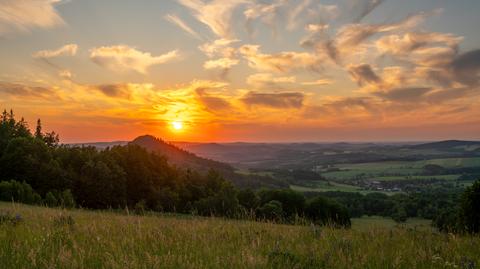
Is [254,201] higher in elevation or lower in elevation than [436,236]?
lower

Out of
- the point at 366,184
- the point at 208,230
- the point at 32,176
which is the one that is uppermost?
the point at 208,230

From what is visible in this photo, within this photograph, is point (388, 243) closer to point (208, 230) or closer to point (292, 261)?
point (292, 261)

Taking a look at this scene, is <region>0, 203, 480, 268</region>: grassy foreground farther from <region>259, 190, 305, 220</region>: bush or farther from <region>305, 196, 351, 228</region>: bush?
<region>259, 190, 305, 220</region>: bush

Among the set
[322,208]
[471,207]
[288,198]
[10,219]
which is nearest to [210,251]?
[10,219]

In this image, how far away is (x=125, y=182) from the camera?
291 ft

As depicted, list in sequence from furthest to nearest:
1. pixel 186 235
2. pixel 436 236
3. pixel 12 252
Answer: pixel 436 236 → pixel 186 235 → pixel 12 252

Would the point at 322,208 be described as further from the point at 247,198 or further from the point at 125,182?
the point at 125,182

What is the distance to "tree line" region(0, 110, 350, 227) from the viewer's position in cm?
7425

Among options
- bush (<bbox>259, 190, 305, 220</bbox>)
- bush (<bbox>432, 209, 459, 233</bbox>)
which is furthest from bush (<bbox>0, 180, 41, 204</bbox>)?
bush (<bbox>259, 190, 305, 220</bbox>)

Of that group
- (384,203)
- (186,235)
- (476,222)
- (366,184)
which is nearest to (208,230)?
(186,235)

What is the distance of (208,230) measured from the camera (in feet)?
30.1

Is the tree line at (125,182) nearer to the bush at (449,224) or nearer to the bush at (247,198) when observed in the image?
the bush at (247,198)

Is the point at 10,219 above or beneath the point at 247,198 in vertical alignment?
above

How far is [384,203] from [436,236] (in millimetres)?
107130
